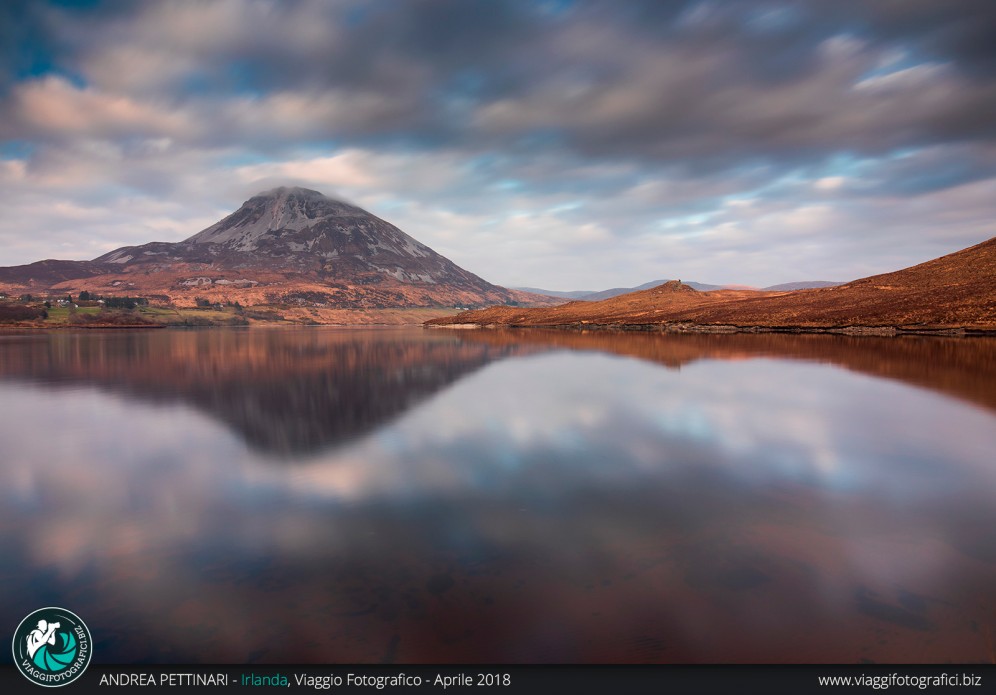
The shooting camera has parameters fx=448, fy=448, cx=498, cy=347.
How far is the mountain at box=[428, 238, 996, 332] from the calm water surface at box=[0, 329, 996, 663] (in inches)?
2229

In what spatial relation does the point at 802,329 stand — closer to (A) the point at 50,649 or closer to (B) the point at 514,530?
(B) the point at 514,530

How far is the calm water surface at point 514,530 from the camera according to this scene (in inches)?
236

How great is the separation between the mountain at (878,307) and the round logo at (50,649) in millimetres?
83277

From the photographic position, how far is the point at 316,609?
6.55 m

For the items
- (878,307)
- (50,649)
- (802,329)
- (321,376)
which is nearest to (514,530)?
(50,649)

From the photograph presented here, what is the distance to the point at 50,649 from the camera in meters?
6.00

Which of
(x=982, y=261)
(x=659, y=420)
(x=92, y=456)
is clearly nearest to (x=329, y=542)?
(x=92, y=456)

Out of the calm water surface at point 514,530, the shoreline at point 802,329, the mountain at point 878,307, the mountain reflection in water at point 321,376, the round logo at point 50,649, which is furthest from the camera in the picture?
the mountain at point 878,307

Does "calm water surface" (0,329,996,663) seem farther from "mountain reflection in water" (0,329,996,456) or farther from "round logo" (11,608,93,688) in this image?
"mountain reflection in water" (0,329,996,456)

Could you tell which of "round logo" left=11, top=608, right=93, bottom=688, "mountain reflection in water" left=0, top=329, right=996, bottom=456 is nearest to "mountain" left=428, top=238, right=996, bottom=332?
"mountain reflection in water" left=0, top=329, right=996, bottom=456

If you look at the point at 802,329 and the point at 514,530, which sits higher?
the point at 802,329

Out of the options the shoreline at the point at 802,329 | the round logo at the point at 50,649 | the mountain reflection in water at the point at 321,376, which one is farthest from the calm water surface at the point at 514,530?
the shoreline at the point at 802,329

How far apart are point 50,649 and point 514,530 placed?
7.10 metres

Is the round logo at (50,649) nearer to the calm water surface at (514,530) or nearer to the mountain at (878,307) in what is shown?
the calm water surface at (514,530)
